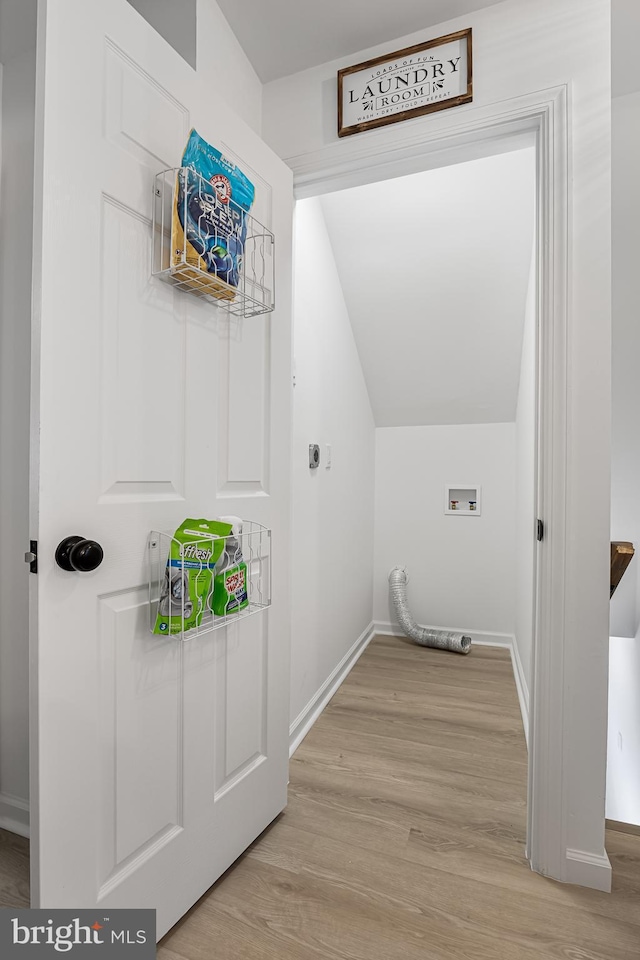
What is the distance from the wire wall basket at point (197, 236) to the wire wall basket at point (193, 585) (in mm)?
569

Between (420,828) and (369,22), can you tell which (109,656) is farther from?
(369,22)

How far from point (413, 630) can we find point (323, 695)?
1.00 metres

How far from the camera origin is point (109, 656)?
3.30 ft

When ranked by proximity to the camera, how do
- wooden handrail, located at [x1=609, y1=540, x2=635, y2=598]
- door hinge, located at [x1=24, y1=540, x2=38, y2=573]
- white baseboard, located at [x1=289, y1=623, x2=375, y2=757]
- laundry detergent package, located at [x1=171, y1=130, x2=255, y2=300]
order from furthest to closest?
1. white baseboard, located at [x1=289, y1=623, x2=375, y2=757]
2. wooden handrail, located at [x1=609, y1=540, x2=635, y2=598]
3. laundry detergent package, located at [x1=171, y1=130, x2=255, y2=300]
4. door hinge, located at [x1=24, y1=540, x2=38, y2=573]

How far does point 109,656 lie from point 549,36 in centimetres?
187

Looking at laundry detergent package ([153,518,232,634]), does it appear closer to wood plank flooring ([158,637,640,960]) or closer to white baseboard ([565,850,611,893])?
wood plank flooring ([158,637,640,960])

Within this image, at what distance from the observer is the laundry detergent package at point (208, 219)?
42.3 inches

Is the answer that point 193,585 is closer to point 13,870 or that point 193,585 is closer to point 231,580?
point 231,580

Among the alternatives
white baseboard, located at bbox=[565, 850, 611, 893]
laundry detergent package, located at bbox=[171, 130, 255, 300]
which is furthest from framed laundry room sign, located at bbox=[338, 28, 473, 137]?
white baseboard, located at bbox=[565, 850, 611, 893]

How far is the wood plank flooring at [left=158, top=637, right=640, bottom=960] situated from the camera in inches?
45.7

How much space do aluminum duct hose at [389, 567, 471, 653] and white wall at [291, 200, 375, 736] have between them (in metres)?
0.26

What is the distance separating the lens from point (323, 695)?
2430 millimetres

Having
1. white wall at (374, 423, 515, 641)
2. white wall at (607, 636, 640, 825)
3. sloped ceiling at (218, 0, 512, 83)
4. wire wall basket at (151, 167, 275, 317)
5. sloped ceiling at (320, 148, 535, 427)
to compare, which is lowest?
white wall at (607, 636, 640, 825)

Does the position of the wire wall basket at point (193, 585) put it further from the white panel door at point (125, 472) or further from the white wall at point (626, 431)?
the white wall at point (626, 431)
